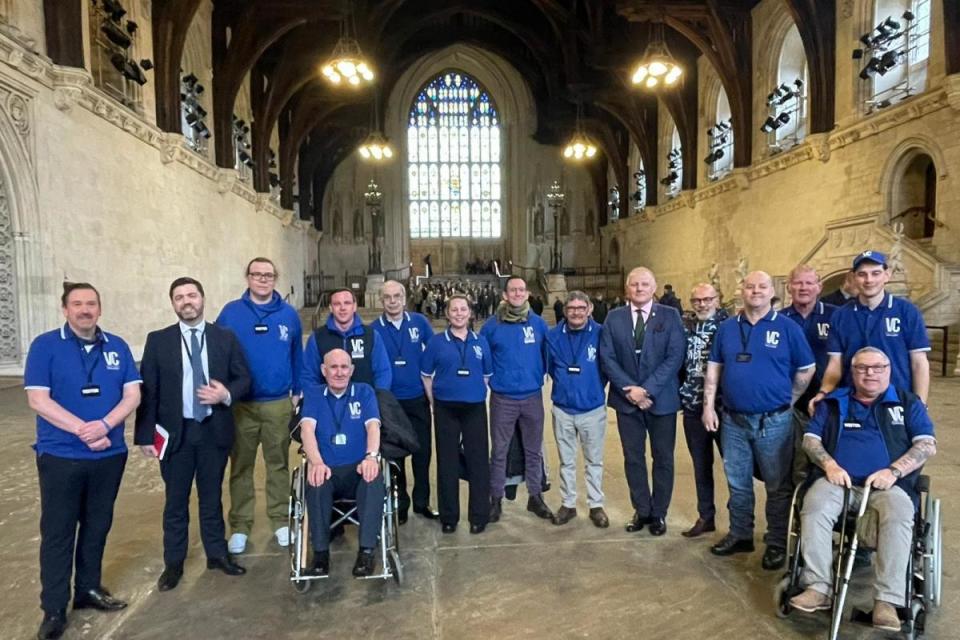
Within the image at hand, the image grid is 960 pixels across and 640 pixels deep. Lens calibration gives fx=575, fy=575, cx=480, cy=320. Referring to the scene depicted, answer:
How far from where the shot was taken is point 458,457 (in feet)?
12.6

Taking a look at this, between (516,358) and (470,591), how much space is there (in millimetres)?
1494

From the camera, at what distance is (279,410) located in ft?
11.5

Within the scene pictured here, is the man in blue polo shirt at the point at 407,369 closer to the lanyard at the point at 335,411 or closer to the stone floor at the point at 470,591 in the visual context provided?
the stone floor at the point at 470,591

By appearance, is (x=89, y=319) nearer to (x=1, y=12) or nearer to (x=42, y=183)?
(x=42, y=183)

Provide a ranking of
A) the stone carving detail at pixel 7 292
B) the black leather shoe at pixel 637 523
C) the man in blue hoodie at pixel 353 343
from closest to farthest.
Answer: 1. the man in blue hoodie at pixel 353 343
2. the black leather shoe at pixel 637 523
3. the stone carving detail at pixel 7 292

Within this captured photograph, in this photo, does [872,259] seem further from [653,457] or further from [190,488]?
[190,488]

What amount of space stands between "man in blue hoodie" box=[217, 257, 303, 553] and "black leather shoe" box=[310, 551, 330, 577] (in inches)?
22.5

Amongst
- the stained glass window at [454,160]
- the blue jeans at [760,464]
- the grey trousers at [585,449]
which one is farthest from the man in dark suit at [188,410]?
the stained glass window at [454,160]

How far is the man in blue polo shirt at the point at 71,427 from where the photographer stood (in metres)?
2.55

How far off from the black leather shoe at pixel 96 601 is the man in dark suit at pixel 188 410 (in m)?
0.22

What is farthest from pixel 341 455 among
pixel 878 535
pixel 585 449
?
pixel 878 535

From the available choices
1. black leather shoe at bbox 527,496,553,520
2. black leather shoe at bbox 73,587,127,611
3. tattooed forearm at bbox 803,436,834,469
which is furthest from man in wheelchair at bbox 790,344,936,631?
black leather shoe at bbox 73,587,127,611

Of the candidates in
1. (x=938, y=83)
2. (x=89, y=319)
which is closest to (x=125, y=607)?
(x=89, y=319)

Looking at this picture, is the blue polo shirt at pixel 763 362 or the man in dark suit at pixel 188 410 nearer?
the man in dark suit at pixel 188 410
